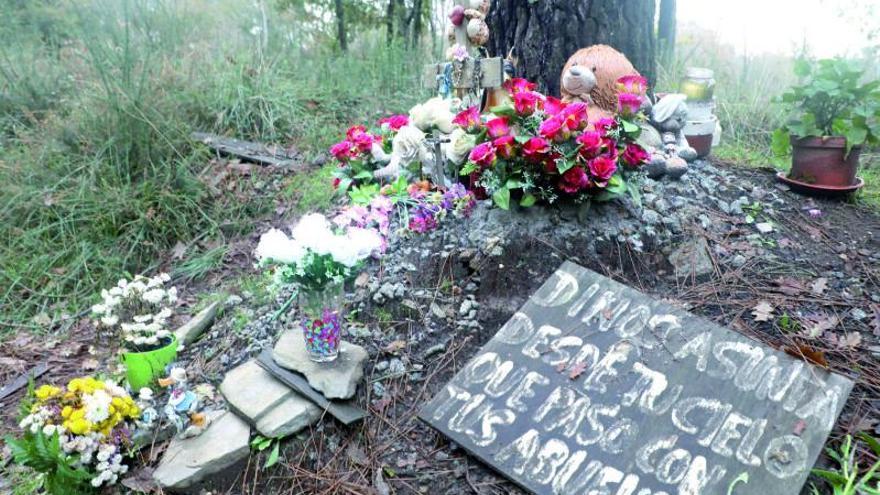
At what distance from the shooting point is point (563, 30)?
11.4 ft

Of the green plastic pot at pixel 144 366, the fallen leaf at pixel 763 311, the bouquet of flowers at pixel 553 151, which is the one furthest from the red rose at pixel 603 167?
the green plastic pot at pixel 144 366

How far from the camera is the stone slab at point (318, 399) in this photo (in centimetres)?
214

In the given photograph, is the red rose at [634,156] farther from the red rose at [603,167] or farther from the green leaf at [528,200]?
the green leaf at [528,200]

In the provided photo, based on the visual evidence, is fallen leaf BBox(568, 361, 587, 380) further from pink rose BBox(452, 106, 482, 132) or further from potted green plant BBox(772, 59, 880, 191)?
potted green plant BBox(772, 59, 880, 191)

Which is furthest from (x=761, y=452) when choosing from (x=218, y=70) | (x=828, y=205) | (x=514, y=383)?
(x=218, y=70)

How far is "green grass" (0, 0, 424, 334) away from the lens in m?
3.79

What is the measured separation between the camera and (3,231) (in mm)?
3912

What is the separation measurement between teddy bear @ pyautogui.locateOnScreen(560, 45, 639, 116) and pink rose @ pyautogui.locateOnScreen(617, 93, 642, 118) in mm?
278

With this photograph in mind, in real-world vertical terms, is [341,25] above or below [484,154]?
above

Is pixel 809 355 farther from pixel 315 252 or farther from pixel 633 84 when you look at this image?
pixel 315 252

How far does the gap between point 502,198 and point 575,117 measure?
45 cm

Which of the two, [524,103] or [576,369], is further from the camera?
[524,103]

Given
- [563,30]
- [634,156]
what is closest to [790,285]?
[634,156]

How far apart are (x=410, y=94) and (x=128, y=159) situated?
237 cm
